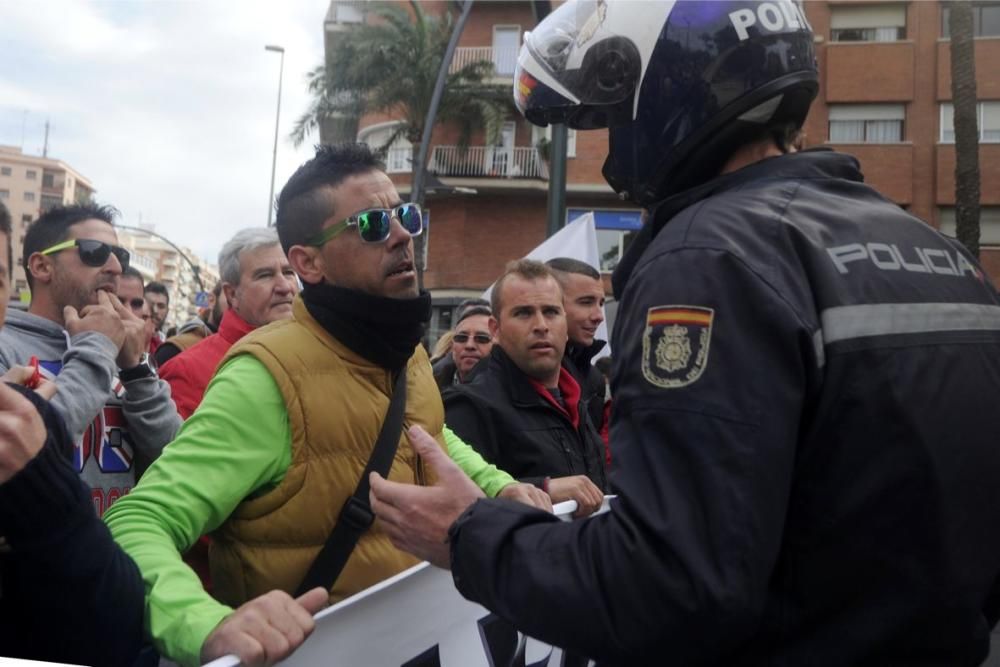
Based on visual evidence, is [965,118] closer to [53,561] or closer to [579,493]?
[579,493]

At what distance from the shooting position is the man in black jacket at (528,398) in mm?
3711

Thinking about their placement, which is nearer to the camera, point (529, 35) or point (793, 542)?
point (793, 542)

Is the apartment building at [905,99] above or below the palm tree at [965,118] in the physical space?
above

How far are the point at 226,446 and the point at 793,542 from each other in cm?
125

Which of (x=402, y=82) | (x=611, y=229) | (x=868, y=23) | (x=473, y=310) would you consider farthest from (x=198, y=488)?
(x=868, y=23)

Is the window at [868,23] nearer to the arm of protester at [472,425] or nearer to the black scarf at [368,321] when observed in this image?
the arm of protester at [472,425]

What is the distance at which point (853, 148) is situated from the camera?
2638 cm

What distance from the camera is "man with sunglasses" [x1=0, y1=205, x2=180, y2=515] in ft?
9.70

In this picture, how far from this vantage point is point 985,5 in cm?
2612

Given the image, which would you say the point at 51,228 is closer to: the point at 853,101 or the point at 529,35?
the point at 529,35

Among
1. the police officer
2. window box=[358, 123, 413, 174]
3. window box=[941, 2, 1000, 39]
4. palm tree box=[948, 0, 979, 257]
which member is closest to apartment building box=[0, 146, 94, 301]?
window box=[358, 123, 413, 174]

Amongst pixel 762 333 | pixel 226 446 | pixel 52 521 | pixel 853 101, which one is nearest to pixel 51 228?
pixel 226 446

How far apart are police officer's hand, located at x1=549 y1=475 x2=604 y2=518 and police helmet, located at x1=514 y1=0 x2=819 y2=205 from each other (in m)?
1.26

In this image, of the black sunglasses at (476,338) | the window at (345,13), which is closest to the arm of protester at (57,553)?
the black sunglasses at (476,338)
